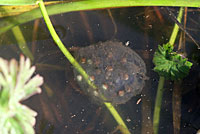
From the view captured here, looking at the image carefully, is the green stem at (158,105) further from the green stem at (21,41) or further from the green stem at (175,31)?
the green stem at (21,41)

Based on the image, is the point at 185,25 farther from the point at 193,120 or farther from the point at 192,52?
→ the point at 193,120

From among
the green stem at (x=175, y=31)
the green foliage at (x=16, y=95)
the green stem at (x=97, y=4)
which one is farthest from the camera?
the green stem at (x=175, y=31)

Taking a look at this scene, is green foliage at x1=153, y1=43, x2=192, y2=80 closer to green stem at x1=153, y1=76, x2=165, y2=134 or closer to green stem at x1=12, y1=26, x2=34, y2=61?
green stem at x1=153, y1=76, x2=165, y2=134

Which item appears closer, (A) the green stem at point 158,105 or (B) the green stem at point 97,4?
(A) the green stem at point 158,105

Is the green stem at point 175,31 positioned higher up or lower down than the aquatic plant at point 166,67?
higher up

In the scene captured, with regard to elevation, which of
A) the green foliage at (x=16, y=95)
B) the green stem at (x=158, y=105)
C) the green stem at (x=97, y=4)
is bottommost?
the green stem at (x=158, y=105)

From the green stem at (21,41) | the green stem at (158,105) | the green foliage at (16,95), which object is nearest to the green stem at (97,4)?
the green stem at (21,41)

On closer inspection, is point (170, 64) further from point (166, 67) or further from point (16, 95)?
point (16, 95)
